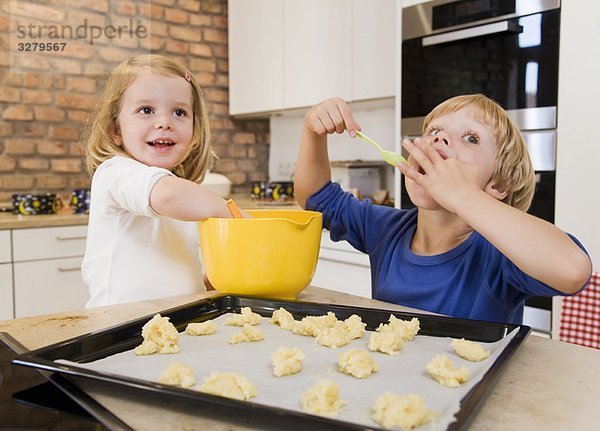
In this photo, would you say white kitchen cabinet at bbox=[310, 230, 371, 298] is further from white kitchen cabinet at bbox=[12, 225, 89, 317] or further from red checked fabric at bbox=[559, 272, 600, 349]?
white kitchen cabinet at bbox=[12, 225, 89, 317]

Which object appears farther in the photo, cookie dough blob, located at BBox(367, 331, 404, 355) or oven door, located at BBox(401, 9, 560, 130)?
oven door, located at BBox(401, 9, 560, 130)

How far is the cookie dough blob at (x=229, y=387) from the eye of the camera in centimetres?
50

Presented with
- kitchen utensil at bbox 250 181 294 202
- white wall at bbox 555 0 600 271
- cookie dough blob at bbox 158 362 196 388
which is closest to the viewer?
cookie dough blob at bbox 158 362 196 388

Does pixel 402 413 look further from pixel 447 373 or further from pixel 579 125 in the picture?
pixel 579 125

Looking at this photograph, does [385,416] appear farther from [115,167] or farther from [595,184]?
[595,184]

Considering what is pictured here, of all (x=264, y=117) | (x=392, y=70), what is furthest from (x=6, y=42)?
(x=392, y=70)

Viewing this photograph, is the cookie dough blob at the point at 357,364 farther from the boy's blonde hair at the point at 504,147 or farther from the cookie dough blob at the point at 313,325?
the boy's blonde hair at the point at 504,147

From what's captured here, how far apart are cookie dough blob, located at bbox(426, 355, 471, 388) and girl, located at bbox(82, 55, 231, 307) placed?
47 centimetres

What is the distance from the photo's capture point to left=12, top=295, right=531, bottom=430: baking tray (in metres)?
0.45

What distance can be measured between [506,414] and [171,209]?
1.97 ft

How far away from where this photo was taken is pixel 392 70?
244cm

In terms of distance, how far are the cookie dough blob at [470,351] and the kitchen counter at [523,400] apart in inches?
1.1

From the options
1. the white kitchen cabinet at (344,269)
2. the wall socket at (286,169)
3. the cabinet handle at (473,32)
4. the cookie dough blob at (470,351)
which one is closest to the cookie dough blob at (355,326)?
the cookie dough blob at (470,351)

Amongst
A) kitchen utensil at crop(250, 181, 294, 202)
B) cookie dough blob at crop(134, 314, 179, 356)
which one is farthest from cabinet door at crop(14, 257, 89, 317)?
cookie dough blob at crop(134, 314, 179, 356)
